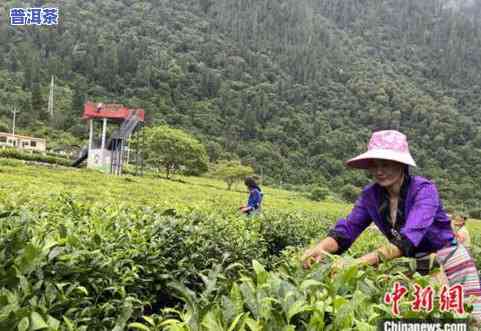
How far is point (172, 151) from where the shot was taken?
38.8 metres

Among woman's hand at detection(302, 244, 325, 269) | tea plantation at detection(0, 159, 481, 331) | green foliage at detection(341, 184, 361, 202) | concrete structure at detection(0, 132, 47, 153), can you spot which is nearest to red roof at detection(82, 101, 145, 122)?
concrete structure at detection(0, 132, 47, 153)

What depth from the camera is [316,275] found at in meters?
1.83

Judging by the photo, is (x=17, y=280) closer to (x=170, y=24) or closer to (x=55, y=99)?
(x=55, y=99)

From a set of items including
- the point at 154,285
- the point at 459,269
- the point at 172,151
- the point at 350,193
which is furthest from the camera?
the point at 350,193

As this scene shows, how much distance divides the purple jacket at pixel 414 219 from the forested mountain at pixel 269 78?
53.3 metres

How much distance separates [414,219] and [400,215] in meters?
0.18

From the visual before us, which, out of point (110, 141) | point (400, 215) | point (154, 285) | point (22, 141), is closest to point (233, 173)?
point (110, 141)

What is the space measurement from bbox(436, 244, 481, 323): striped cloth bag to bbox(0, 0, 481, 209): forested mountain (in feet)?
175

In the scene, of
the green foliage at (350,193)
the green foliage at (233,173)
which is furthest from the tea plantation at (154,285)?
the green foliage at (350,193)

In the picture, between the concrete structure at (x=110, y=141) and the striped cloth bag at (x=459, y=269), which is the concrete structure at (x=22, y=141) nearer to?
the concrete structure at (x=110, y=141)

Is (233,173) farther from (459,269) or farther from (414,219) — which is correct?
(414,219)

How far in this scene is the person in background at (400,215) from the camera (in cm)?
221

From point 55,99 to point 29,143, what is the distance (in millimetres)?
21376

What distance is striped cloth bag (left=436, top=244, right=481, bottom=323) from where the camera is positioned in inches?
91.8
